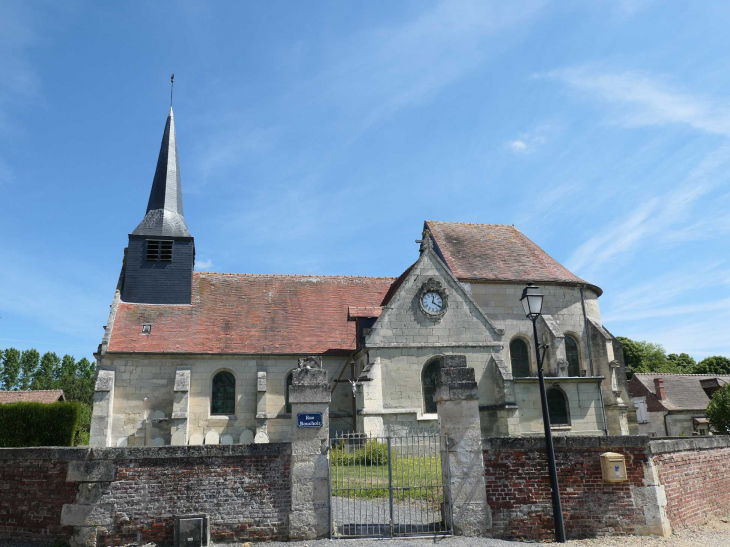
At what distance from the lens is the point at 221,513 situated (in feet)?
29.1

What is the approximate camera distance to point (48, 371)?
88.4m

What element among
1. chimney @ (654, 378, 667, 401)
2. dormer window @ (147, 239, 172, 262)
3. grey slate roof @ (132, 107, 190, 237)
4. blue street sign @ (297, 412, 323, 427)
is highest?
grey slate roof @ (132, 107, 190, 237)

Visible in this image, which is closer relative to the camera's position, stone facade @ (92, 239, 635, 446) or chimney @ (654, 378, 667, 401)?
stone facade @ (92, 239, 635, 446)

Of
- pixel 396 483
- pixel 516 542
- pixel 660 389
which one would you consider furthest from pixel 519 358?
pixel 660 389

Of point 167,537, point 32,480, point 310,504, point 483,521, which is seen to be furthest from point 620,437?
point 32,480

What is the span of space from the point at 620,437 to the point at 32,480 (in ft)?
33.1

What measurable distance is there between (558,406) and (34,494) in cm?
1794

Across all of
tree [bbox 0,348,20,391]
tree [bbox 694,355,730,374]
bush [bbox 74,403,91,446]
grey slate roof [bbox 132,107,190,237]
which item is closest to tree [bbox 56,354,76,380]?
tree [bbox 0,348,20,391]

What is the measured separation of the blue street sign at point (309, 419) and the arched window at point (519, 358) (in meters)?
14.6

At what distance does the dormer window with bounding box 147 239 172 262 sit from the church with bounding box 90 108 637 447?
47mm

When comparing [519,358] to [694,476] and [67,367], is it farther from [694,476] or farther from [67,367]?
[67,367]

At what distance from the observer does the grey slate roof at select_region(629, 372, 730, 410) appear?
118 ft

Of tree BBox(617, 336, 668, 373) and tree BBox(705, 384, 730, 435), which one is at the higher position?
tree BBox(617, 336, 668, 373)

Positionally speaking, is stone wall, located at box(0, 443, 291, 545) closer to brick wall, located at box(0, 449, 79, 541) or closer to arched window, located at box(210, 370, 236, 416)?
brick wall, located at box(0, 449, 79, 541)
